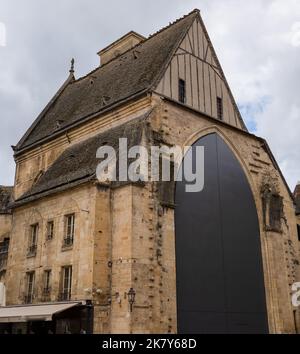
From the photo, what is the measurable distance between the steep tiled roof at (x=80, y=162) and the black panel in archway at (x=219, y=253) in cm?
272

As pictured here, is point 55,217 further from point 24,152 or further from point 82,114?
point 24,152

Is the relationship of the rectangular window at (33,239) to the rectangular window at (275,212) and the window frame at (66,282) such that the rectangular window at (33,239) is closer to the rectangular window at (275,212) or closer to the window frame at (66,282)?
the window frame at (66,282)

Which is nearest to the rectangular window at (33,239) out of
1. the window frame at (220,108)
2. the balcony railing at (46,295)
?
the balcony railing at (46,295)

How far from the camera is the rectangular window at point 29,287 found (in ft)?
55.7

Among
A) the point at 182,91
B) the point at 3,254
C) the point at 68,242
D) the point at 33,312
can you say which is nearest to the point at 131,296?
the point at 33,312

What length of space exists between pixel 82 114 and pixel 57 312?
10.4m

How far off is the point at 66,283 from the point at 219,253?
5.83 metres

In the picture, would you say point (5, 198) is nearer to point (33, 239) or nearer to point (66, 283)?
point (33, 239)

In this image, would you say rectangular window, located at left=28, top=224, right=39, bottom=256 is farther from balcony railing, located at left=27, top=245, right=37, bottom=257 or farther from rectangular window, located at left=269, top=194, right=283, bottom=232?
rectangular window, located at left=269, top=194, right=283, bottom=232

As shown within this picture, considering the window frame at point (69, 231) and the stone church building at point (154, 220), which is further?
the window frame at point (69, 231)

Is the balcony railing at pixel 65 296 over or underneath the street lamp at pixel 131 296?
over

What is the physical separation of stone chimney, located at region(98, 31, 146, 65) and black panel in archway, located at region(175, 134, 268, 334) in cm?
968

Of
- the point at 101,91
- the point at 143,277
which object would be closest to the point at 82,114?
the point at 101,91

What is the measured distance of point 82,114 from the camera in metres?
21.1
